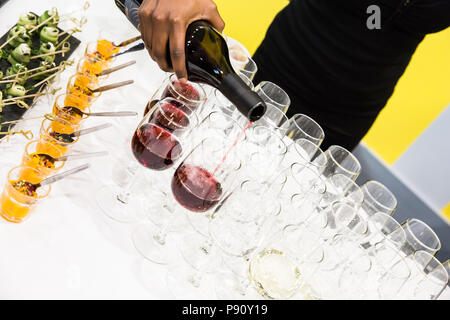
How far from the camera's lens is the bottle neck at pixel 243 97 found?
92 cm

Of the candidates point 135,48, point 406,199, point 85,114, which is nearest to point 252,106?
point 85,114

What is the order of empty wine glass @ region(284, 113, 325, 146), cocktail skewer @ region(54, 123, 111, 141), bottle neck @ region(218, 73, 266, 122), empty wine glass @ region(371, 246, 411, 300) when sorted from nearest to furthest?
bottle neck @ region(218, 73, 266, 122) → empty wine glass @ region(371, 246, 411, 300) → cocktail skewer @ region(54, 123, 111, 141) → empty wine glass @ region(284, 113, 325, 146)

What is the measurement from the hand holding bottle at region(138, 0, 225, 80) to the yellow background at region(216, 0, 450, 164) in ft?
8.73

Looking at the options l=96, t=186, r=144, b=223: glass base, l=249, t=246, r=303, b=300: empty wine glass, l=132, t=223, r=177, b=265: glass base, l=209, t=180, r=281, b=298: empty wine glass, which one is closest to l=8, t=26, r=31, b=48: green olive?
l=96, t=186, r=144, b=223: glass base

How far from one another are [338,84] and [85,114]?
117cm

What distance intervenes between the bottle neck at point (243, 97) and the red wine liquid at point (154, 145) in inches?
7.1

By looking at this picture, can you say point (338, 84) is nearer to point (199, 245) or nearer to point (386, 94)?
point (386, 94)

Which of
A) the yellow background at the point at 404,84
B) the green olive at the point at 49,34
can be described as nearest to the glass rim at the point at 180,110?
the green olive at the point at 49,34

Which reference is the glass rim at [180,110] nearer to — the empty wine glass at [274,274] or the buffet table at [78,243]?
the buffet table at [78,243]

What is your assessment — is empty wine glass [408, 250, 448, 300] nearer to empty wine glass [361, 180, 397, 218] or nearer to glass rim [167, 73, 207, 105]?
empty wine glass [361, 180, 397, 218]

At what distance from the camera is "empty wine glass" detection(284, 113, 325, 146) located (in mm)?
1488

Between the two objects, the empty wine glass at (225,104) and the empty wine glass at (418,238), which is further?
the empty wine glass at (225,104)

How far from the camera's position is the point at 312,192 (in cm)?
116

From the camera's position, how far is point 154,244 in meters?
1.09
